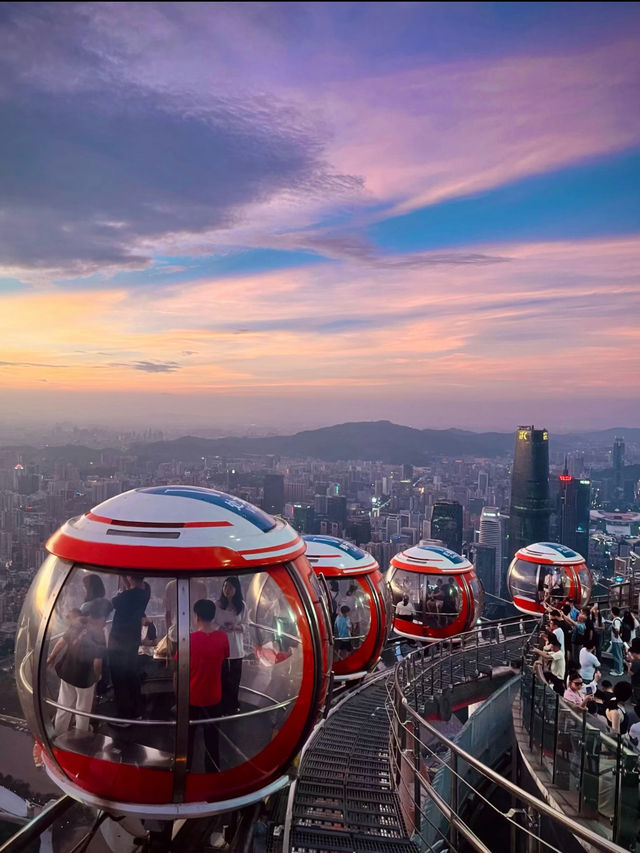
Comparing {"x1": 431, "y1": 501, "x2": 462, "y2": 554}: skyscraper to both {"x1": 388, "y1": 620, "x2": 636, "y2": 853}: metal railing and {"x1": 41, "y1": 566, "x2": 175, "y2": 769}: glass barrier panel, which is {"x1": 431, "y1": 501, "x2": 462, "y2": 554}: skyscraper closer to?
{"x1": 388, "y1": 620, "x2": 636, "y2": 853}: metal railing

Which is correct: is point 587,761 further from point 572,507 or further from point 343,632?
point 572,507

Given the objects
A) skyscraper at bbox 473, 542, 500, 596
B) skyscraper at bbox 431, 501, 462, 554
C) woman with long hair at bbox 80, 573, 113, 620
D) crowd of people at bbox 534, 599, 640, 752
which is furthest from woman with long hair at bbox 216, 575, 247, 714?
skyscraper at bbox 473, 542, 500, 596

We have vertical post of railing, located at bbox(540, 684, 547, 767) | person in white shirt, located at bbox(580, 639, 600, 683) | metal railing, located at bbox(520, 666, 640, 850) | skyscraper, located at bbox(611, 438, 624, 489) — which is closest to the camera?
metal railing, located at bbox(520, 666, 640, 850)

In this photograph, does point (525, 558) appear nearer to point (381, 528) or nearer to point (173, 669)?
point (173, 669)

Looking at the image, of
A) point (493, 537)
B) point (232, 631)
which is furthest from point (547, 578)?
point (493, 537)

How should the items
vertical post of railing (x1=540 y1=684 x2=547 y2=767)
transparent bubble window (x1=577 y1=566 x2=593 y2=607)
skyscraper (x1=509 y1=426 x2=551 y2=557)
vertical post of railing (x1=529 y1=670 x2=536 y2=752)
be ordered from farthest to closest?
skyscraper (x1=509 y1=426 x2=551 y2=557), transparent bubble window (x1=577 y1=566 x2=593 y2=607), vertical post of railing (x1=529 y1=670 x2=536 y2=752), vertical post of railing (x1=540 y1=684 x2=547 y2=767)

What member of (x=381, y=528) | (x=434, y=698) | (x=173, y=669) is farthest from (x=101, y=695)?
(x=381, y=528)

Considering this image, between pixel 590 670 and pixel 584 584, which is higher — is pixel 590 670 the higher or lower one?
the higher one
